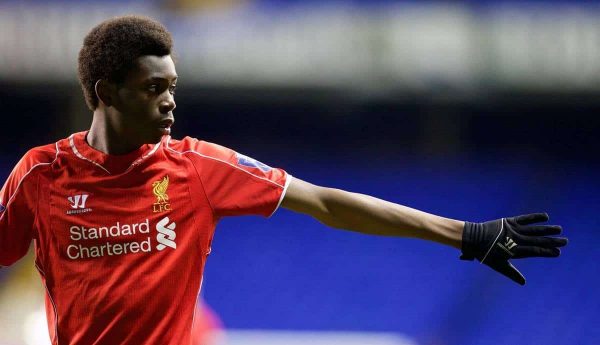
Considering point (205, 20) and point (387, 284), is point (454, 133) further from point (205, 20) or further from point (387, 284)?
point (205, 20)

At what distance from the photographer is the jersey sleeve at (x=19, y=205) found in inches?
103

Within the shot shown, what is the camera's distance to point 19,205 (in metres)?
2.61

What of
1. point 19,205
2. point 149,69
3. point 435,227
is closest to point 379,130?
point 435,227

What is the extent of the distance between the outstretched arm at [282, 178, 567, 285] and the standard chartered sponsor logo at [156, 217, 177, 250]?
334 millimetres

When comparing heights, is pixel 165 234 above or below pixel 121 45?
below

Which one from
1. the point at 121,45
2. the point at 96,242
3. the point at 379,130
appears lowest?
the point at 379,130

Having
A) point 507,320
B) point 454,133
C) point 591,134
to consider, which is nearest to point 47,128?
point 454,133

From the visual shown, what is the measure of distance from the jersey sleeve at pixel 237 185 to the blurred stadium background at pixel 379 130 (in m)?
4.11

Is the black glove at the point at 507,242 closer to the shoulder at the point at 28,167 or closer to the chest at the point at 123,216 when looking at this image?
the chest at the point at 123,216

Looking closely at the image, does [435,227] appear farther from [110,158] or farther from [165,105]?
[110,158]

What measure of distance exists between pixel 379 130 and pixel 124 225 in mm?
5360

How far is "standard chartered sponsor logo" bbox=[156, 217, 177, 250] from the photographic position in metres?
2.63

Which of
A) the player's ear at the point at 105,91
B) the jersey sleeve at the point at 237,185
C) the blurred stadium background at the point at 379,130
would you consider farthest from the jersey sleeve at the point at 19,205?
the blurred stadium background at the point at 379,130

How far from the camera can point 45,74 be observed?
7246mm
